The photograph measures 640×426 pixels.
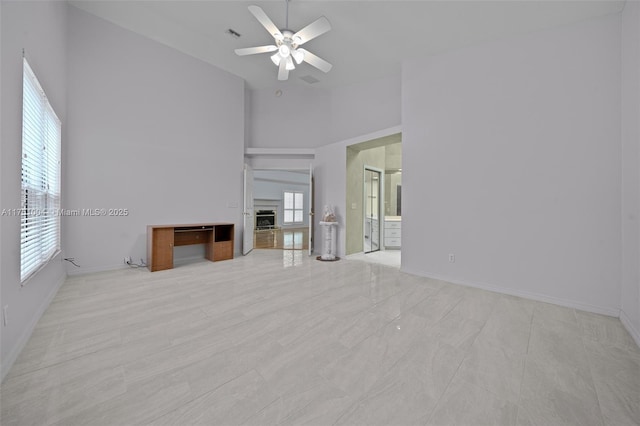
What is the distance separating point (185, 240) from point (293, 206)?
8469mm

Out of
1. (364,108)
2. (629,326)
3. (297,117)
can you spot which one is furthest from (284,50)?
(629,326)

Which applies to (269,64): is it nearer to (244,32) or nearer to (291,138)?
(244,32)

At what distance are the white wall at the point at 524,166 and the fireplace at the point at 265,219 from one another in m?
8.45

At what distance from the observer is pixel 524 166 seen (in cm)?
317

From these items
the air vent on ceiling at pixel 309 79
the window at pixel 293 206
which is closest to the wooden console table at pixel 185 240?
the air vent on ceiling at pixel 309 79

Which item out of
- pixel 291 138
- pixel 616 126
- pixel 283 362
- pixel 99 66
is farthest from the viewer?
pixel 291 138

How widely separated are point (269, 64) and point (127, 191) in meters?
3.51

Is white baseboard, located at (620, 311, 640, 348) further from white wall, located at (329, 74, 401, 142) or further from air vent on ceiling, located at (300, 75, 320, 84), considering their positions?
air vent on ceiling, located at (300, 75, 320, 84)

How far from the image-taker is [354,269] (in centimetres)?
442

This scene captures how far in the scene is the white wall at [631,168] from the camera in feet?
7.49

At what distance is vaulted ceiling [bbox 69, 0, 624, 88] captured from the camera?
9.95 feet

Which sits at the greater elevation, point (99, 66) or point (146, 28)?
point (146, 28)

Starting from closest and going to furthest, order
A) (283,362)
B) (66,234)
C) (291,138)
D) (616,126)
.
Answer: (283,362) → (616,126) → (66,234) → (291,138)

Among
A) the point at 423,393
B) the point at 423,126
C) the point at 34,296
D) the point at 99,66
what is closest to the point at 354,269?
the point at 423,126
